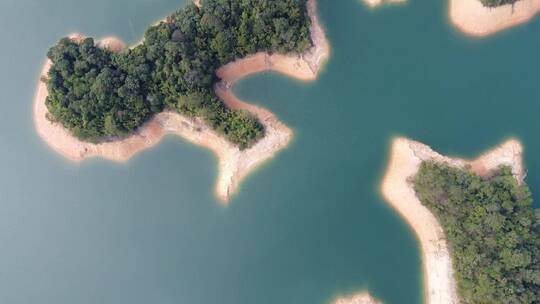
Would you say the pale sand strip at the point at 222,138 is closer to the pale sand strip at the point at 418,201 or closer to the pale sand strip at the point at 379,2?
the pale sand strip at the point at 379,2

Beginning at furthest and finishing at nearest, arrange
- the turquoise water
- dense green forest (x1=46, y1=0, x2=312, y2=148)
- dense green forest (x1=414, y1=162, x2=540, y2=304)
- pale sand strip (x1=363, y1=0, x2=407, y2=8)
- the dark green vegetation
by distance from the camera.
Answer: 1. pale sand strip (x1=363, y1=0, x2=407, y2=8)
2. the dark green vegetation
3. dense green forest (x1=46, y1=0, x2=312, y2=148)
4. the turquoise water
5. dense green forest (x1=414, y1=162, x2=540, y2=304)

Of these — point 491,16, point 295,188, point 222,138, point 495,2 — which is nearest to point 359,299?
point 295,188

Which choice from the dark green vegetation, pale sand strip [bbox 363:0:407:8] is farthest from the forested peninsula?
pale sand strip [bbox 363:0:407:8]

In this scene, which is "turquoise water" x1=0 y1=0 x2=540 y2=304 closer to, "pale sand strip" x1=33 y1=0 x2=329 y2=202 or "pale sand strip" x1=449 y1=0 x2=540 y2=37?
"pale sand strip" x1=33 y1=0 x2=329 y2=202

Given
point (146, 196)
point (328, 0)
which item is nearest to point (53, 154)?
point (146, 196)

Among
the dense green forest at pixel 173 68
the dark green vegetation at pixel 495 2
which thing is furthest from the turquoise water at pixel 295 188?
the dense green forest at pixel 173 68

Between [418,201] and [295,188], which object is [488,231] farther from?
[295,188]
